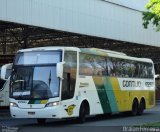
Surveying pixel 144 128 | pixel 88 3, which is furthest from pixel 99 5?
pixel 144 128

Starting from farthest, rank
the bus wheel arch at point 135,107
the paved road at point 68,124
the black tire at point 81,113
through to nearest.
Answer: the bus wheel arch at point 135,107
the black tire at point 81,113
the paved road at point 68,124

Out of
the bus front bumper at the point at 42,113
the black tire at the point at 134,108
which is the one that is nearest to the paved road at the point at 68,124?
the bus front bumper at the point at 42,113

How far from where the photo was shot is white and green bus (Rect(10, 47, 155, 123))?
19.7m

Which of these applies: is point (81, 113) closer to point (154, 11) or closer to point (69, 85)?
point (69, 85)

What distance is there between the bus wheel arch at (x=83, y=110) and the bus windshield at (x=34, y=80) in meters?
2.16

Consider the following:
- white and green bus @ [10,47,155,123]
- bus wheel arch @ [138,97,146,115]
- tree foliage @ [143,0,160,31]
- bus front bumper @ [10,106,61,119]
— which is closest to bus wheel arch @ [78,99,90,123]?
white and green bus @ [10,47,155,123]

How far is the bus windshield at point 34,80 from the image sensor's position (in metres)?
19.8

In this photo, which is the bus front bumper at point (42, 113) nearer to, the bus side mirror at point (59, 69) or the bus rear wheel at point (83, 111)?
the bus side mirror at point (59, 69)

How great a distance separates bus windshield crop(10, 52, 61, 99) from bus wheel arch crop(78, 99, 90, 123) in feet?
7.08

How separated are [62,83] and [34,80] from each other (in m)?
1.14

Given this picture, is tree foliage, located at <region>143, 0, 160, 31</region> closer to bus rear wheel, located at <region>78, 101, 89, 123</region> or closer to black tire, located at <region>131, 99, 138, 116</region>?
bus rear wheel, located at <region>78, 101, 89, 123</region>

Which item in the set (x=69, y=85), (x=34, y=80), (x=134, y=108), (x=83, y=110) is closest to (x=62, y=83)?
(x=69, y=85)

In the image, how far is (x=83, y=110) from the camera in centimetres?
2167

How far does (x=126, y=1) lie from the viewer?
41.2m
